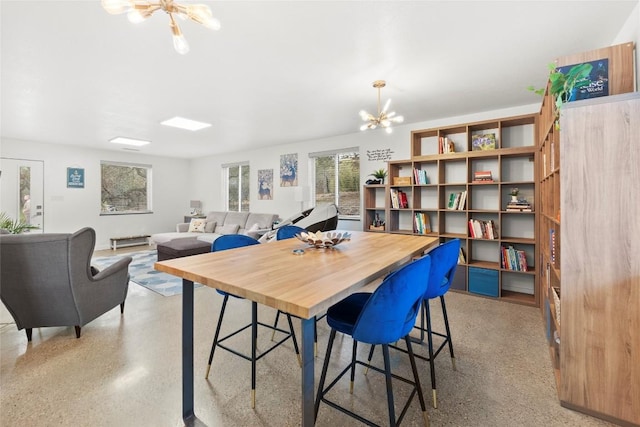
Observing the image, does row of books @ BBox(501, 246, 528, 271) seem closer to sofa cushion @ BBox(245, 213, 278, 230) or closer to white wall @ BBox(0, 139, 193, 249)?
sofa cushion @ BBox(245, 213, 278, 230)

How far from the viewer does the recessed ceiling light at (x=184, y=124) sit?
4328mm

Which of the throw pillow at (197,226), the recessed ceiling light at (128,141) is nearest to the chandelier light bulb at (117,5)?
the recessed ceiling light at (128,141)

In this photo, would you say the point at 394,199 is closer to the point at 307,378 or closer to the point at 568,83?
the point at 568,83

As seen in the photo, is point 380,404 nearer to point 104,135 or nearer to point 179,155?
point 104,135

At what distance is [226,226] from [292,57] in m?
4.67

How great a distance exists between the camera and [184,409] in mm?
1574

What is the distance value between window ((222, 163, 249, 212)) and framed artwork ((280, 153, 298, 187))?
1.22m

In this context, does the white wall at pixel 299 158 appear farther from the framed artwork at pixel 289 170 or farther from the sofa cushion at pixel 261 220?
the sofa cushion at pixel 261 220

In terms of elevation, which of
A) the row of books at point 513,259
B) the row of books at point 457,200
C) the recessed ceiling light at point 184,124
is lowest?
the row of books at point 513,259

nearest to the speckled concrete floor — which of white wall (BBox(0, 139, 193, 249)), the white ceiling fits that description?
the white ceiling

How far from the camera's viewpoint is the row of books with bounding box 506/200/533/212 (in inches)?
136

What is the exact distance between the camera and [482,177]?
3.76m

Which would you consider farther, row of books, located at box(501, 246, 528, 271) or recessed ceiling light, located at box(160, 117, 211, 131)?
recessed ceiling light, located at box(160, 117, 211, 131)

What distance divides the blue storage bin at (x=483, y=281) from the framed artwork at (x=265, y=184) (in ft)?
14.1
